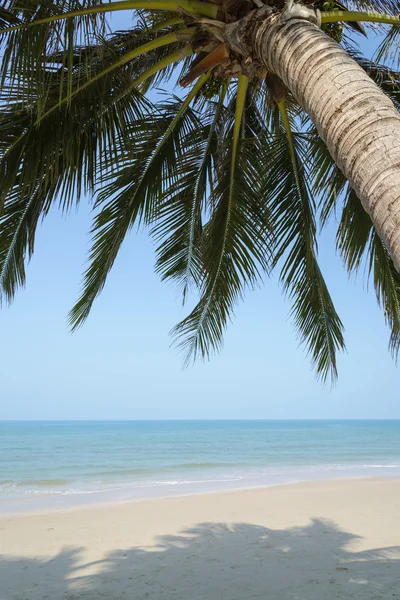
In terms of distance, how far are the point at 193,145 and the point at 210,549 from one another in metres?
4.70

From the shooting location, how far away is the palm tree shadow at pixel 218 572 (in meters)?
5.15

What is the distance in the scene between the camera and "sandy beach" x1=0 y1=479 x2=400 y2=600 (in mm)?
5293

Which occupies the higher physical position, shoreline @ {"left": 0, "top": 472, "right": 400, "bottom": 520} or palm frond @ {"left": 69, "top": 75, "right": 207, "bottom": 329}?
palm frond @ {"left": 69, "top": 75, "right": 207, "bottom": 329}

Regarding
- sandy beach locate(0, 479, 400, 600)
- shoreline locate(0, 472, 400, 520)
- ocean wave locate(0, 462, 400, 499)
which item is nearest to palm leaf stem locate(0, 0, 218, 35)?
sandy beach locate(0, 479, 400, 600)

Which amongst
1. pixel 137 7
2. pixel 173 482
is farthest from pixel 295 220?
pixel 173 482

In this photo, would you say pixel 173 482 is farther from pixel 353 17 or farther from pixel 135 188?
pixel 353 17

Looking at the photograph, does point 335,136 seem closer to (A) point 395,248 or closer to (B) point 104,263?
(A) point 395,248

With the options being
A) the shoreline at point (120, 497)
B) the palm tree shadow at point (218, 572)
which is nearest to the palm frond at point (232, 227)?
the palm tree shadow at point (218, 572)

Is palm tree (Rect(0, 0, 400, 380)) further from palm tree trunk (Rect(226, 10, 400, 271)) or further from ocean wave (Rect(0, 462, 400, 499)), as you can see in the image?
ocean wave (Rect(0, 462, 400, 499))

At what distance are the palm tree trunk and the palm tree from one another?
30mm

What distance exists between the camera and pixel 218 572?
5.85m

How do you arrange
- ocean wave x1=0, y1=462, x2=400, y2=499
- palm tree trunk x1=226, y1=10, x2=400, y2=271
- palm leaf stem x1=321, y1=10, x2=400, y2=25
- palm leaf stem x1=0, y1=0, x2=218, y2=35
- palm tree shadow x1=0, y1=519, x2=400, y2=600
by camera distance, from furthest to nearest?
1. ocean wave x1=0, y1=462, x2=400, y2=499
2. palm tree shadow x1=0, y1=519, x2=400, y2=600
3. palm leaf stem x1=321, y1=10, x2=400, y2=25
4. palm leaf stem x1=0, y1=0, x2=218, y2=35
5. palm tree trunk x1=226, y1=10, x2=400, y2=271

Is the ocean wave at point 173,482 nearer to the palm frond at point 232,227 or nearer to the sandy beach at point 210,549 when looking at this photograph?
the sandy beach at point 210,549

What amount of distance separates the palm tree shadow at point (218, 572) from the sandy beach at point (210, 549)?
0.01m
